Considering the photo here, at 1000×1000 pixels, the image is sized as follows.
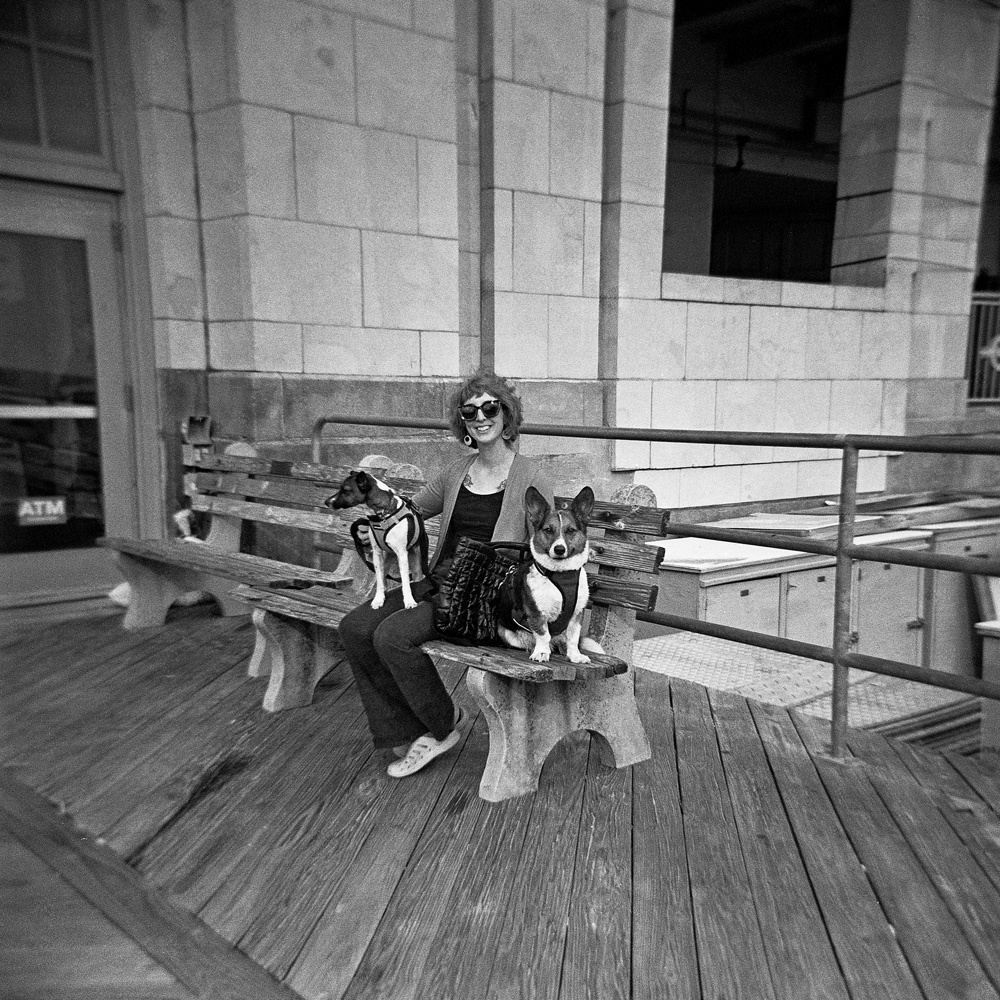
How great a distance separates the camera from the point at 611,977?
7.64ft

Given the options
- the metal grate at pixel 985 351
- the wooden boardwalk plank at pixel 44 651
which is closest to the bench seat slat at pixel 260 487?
the wooden boardwalk plank at pixel 44 651

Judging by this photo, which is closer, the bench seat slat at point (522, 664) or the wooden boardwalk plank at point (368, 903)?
the wooden boardwalk plank at point (368, 903)

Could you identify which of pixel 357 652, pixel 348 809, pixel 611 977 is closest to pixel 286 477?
pixel 357 652

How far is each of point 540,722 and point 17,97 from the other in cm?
482

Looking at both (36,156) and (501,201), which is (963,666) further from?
(36,156)

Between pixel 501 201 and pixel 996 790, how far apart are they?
203 inches

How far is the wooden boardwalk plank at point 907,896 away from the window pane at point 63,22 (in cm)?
580

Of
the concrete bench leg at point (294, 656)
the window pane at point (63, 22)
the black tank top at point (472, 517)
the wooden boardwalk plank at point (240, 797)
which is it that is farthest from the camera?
the window pane at point (63, 22)

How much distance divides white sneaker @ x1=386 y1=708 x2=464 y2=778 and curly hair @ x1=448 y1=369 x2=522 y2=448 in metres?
1.13

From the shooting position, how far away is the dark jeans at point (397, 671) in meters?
3.33

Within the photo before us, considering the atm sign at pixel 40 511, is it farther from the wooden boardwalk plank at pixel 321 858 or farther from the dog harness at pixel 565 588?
the dog harness at pixel 565 588

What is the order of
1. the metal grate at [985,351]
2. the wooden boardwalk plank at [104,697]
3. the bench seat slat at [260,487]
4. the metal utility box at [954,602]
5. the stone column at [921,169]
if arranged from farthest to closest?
the metal grate at [985,351]
the stone column at [921,169]
the metal utility box at [954,602]
the bench seat slat at [260,487]
the wooden boardwalk plank at [104,697]

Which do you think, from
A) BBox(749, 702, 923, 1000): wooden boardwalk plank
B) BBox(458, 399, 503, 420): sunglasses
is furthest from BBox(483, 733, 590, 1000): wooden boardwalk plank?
BBox(458, 399, 503, 420): sunglasses

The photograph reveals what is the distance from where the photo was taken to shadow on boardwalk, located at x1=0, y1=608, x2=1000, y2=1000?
2379 mm
